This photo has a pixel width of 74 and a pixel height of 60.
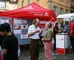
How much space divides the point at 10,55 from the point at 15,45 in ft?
0.75

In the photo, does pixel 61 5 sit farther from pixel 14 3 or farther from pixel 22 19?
pixel 22 19

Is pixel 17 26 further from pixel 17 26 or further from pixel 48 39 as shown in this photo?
pixel 48 39

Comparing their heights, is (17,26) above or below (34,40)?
above

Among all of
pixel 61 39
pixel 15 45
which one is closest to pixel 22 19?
pixel 61 39

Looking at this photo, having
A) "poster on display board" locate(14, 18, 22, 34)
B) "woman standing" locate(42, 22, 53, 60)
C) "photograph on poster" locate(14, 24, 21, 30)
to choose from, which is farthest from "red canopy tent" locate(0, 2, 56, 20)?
"woman standing" locate(42, 22, 53, 60)

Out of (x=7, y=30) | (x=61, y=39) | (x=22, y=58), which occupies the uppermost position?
(x=7, y=30)

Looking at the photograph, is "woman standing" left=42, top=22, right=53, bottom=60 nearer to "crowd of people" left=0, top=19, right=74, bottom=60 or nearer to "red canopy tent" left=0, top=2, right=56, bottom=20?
"crowd of people" left=0, top=19, right=74, bottom=60

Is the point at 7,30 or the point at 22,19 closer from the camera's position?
the point at 7,30

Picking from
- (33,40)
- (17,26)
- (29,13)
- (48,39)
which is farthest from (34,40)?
(17,26)

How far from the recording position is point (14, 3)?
4784cm

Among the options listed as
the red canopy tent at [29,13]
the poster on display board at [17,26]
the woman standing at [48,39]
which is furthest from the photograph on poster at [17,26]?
the woman standing at [48,39]

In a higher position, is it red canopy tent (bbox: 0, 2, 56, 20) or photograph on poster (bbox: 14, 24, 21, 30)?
red canopy tent (bbox: 0, 2, 56, 20)

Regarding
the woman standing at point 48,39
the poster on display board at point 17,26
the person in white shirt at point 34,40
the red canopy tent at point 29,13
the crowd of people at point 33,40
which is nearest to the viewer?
the crowd of people at point 33,40

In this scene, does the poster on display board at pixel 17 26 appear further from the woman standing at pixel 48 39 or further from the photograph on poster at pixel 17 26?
the woman standing at pixel 48 39
